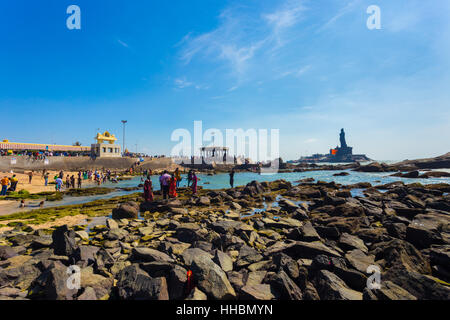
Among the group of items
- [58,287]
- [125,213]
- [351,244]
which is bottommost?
[125,213]

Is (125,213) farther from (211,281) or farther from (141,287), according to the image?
(211,281)

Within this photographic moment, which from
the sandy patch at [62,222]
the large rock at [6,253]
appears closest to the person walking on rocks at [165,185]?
the sandy patch at [62,222]

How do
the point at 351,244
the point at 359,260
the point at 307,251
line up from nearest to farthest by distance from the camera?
the point at 359,260 → the point at 307,251 → the point at 351,244

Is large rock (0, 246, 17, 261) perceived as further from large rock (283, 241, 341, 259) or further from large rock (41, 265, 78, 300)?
large rock (283, 241, 341, 259)

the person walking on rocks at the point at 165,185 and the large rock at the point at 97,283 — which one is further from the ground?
the person walking on rocks at the point at 165,185

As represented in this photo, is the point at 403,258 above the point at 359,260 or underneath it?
above

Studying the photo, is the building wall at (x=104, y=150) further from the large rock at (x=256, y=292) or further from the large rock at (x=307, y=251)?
the large rock at (x=256, y=292)

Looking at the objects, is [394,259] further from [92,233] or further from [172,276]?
[92,233]

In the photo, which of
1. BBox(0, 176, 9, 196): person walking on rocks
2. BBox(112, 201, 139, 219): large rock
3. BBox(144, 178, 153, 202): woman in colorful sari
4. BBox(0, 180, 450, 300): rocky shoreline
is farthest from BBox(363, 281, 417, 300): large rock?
BBox(0, 176, 9, 196): person walking on rocks

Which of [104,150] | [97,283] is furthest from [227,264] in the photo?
[104,150]

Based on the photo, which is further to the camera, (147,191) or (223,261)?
(147,191)

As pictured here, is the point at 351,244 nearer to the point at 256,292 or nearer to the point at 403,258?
the point at 403,258

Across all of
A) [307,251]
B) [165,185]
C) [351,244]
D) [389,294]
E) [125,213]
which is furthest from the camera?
[165,185]

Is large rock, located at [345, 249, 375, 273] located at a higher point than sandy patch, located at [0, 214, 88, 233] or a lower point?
higher
